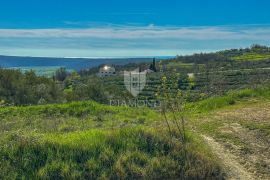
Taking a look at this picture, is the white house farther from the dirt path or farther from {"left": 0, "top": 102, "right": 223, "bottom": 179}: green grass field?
{"left": 0, "top": 102, "right": 223, "bottom": 179}: green grass field

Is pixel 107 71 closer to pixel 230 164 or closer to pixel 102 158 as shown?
pixel 230 164

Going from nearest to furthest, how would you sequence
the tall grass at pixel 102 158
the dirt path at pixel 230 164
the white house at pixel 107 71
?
1. the tall grass at pixel 102 158
2. the dirt path at pixel 230 164
3. the white house at pixel 107 71

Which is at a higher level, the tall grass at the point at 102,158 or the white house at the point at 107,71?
the tall grass at the point at 102,158

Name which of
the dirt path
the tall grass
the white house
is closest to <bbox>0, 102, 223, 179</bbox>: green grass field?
the tall grass

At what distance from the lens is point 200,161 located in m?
6.73

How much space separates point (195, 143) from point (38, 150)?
2.72m

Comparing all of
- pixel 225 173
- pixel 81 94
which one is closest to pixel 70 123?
pixel 225 173

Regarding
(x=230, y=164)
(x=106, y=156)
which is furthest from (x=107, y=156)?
(x=230, y=164)

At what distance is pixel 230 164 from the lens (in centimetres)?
710

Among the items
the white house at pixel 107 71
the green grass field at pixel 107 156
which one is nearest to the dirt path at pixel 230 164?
the green grass field at pixel 107 156

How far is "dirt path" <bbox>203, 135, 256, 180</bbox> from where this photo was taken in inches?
264

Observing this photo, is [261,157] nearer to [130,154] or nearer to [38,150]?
[130,154]

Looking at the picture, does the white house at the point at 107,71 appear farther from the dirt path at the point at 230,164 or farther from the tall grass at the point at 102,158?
the tall grass at the point at 102,158

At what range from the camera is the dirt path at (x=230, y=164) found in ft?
22.0
